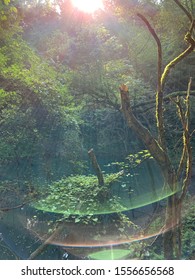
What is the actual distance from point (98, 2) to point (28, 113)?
10.1m

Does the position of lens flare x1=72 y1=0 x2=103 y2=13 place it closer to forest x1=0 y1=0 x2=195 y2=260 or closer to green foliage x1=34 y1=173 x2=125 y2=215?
forest x1=0 y1=0 x2=195 y2=260

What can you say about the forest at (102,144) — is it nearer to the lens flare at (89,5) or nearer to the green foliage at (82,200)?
the green foliage at (82,200)

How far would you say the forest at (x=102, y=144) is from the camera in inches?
143

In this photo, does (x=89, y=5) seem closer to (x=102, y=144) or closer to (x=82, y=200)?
(x=102, y=144)

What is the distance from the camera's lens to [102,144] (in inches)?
433

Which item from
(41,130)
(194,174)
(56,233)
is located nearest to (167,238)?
(56,233)

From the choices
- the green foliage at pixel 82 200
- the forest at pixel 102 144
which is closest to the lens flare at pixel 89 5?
the forest at pixel 102 144

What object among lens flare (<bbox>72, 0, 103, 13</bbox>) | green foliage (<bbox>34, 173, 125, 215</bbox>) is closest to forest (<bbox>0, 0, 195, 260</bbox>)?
green foliage (<bbox>34, 173, 125, 215</bbox>)

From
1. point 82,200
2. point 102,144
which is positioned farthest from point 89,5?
point 82,200

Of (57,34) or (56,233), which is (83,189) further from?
(57,34)

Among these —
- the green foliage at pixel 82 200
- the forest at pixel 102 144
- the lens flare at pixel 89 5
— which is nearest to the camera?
the forest at pixel 102 144

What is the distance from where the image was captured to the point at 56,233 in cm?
496

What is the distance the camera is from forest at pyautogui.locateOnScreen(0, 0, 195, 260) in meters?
3.64

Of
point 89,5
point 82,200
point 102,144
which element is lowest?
point 82,200
